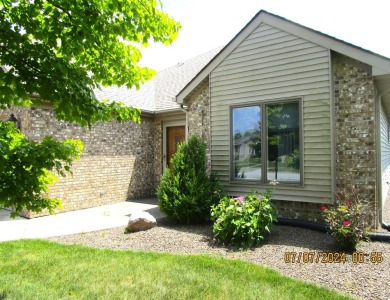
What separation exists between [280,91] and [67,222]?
19.8 feet

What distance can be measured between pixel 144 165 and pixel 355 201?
728 cm

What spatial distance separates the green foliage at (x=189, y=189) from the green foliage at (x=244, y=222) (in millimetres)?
1033

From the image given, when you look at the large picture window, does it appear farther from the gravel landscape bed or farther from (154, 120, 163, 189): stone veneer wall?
(154, 120, 163, 189): stone veneer wall

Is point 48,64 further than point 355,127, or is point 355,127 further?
point 355,127

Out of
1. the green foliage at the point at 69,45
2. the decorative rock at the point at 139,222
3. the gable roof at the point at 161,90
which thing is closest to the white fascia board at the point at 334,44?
the green foliage at the point at 69,45

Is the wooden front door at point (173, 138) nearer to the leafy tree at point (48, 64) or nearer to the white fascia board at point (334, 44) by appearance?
the white fascia board at point (334, 44)

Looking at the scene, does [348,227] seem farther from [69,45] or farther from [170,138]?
[170,138]

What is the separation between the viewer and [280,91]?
21.8ft

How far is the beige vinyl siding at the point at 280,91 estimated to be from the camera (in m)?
6.14

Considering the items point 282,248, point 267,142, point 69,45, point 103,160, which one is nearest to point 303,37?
point 267,142

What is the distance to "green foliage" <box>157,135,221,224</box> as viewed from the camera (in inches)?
260

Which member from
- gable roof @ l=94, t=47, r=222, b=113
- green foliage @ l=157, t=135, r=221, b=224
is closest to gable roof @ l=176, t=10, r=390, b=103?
green foliage @ l=157, t=135, r=221, b=224

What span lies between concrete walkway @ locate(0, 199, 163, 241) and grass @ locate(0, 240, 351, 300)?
4.53 feet

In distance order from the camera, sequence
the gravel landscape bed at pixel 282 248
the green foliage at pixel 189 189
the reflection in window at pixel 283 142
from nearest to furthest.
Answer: the gravel landscape bed at pixel 282 248 < the reflection in window at pixel 283 142 < the green foliage at pixel 189 189
